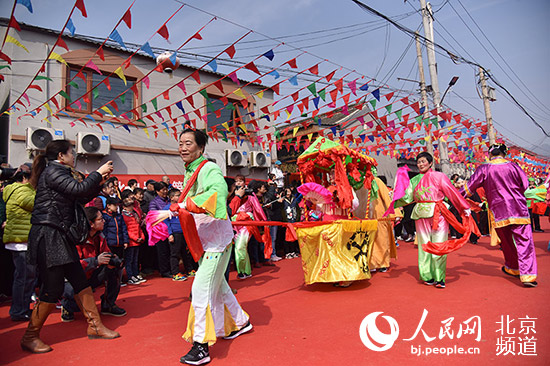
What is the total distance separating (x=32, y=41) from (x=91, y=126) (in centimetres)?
238

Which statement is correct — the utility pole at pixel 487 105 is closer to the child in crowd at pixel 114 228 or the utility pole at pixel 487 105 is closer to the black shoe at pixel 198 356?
the child in crowd at pixel 114 228

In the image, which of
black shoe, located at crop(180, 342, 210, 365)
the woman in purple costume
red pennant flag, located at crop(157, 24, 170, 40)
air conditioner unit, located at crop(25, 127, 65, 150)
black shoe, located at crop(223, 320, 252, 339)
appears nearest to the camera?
black shoe, located at crop(180, 342, 210, 365)

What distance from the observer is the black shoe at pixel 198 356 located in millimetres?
2506

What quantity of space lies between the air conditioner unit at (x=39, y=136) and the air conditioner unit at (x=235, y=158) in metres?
5.13

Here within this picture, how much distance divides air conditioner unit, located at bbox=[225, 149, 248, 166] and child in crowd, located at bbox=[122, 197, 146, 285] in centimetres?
648

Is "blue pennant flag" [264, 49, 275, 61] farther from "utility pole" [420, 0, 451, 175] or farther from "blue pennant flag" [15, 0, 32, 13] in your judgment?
"utility pole" [420, 0, 451, 175]

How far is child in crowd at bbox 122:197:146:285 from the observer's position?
18.1ft

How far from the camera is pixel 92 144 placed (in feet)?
29.8

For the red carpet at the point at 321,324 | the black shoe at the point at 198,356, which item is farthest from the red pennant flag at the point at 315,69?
the black shoe at the point at 198,356

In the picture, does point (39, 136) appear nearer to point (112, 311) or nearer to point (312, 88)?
point (112, 311)

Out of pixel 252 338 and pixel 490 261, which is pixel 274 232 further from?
pixel 252 338

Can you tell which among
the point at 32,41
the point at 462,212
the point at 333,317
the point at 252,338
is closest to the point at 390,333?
the point at 333,317

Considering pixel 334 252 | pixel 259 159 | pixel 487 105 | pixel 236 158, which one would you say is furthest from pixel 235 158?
pixel 487 105

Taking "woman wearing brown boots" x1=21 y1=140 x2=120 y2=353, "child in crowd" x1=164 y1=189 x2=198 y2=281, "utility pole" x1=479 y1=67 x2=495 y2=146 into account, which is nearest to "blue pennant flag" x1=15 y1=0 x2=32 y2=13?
"woman wearing brown boots" x1=21 y1=140 x2=120 y2=353
